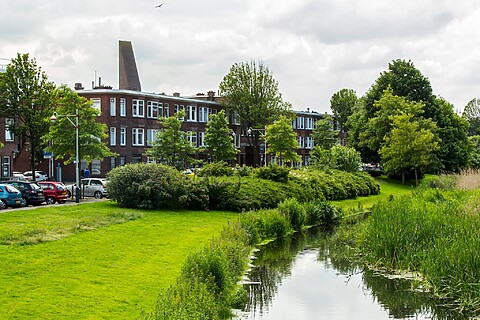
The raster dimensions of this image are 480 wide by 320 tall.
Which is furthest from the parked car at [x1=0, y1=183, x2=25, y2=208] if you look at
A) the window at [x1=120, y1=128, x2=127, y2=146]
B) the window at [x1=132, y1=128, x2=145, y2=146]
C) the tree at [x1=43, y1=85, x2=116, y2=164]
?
the window at [x1=132, y1=128, x2=145, y2=146]

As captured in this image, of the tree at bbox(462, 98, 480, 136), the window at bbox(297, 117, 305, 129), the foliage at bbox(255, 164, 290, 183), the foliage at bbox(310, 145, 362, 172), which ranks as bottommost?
the foliage at bbox(255, 164, 290, 183)

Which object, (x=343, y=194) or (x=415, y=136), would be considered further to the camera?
(x=415, y=136)

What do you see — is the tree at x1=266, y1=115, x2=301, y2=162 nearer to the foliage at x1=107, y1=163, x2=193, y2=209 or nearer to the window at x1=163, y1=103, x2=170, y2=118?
the window at x1=163, y1=103, x2=170, y2=118

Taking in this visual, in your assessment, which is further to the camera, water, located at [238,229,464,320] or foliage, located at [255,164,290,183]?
foliage, located at [255,164,290,183]

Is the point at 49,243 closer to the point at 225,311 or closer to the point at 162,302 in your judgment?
the point at 225,311

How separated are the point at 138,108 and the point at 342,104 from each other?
5545 cm

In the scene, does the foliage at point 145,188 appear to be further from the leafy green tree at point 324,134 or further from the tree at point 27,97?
the leafy green tree at point 324,134

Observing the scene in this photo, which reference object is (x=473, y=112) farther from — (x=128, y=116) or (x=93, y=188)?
(x=93, y=188)

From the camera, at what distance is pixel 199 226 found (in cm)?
3114

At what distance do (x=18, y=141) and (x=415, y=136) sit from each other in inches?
1421

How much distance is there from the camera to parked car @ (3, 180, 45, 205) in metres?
39.3

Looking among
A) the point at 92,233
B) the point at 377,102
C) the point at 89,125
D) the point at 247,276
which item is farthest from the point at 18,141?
the point at 247,276

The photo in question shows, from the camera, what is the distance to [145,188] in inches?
1399

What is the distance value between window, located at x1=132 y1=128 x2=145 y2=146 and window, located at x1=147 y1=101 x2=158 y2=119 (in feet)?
7.12
